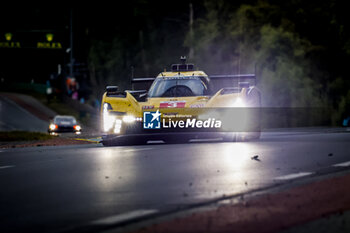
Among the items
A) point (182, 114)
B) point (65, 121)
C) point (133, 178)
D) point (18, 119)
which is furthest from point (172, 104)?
point (18, 119)

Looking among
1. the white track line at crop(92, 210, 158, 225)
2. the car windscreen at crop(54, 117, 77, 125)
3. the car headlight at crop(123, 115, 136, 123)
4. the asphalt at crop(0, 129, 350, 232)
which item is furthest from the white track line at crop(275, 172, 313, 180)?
the car windscreen at crop(54, 117, 77, 125)

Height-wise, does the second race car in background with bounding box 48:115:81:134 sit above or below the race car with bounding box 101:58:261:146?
below

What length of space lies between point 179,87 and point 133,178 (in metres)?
6.57

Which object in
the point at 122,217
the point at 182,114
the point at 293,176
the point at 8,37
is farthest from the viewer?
the point at 8,37

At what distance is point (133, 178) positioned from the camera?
9.82 m

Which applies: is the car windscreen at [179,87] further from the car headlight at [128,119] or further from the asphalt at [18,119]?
the asphalt at [18,119]

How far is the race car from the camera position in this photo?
14617mm

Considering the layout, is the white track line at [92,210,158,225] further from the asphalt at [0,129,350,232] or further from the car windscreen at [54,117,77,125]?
the car windscreen at [54,117,77,125]

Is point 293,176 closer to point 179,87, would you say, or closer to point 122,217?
point 122,217

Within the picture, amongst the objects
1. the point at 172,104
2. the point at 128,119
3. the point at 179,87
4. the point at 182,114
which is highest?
the point at 179,87

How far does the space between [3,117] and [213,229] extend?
2296 inches

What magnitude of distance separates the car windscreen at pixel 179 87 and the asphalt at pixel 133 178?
4.56 ft

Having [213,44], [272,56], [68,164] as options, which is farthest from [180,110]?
[213,44]

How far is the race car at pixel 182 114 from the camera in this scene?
14.6 metres
